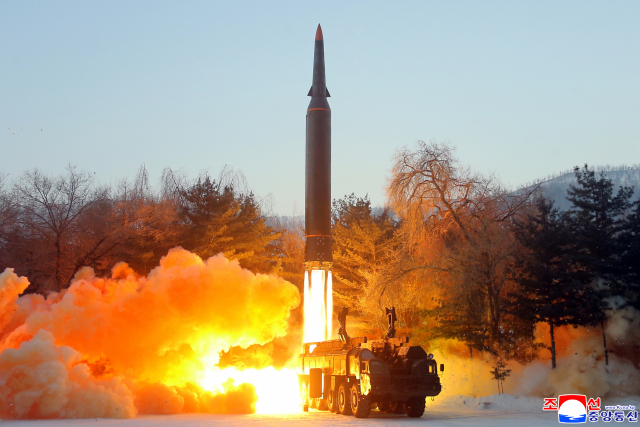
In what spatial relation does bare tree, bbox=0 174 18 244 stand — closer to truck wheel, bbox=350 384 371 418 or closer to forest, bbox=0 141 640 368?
forest, bbox=0 141 640 368

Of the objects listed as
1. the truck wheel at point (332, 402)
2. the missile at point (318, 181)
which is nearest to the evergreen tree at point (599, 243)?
the missile at point (318, 181)

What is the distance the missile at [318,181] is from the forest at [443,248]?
4918 mm

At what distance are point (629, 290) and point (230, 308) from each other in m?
16.8

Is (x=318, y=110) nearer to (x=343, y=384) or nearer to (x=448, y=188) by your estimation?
(x=448, y=188)

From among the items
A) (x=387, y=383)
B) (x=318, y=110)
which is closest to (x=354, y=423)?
(x=387, y=383)

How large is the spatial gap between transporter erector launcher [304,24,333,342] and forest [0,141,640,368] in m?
4.62

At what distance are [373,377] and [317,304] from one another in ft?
25.9

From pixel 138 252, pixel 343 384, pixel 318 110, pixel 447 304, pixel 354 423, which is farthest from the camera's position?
pixel 138 252

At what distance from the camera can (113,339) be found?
22.6 meters

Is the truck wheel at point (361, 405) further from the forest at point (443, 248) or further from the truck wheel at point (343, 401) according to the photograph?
the forest at point (443, 248)

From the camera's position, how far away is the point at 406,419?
19.6m

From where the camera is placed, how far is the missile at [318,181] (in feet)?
87.7

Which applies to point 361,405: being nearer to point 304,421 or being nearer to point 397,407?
point 397,407

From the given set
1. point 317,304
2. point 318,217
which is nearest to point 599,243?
point 318,217
